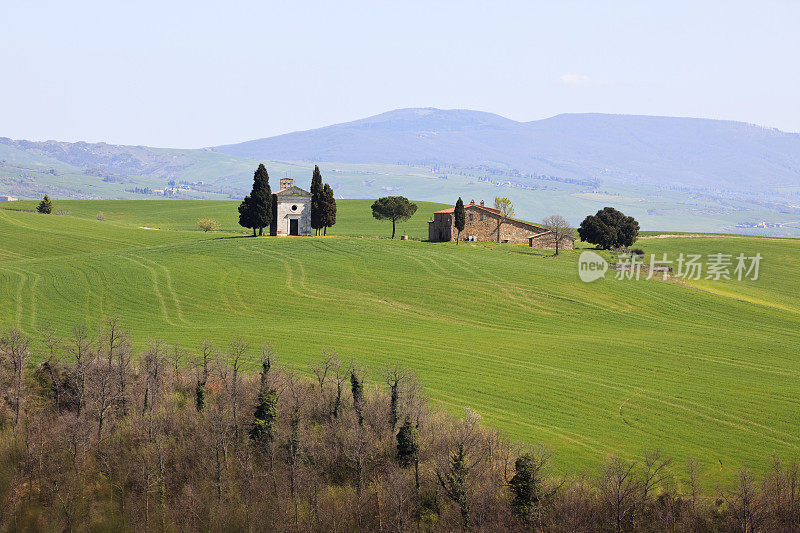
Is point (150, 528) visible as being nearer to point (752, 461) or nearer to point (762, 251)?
point (752, 461)

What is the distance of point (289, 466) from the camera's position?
46.7 m

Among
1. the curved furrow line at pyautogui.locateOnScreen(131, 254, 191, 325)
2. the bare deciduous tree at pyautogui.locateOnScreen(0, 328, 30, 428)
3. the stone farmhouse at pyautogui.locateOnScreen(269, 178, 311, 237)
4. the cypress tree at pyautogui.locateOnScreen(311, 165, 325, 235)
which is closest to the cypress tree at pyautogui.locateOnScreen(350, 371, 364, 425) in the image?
the bare deciduous tree at pyautogui.locateOnScreen(0, 328, 30, 428)

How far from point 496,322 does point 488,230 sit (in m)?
50.1

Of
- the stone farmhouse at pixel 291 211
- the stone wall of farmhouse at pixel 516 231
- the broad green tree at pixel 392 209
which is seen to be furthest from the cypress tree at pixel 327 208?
the stone wall of farmhouse at pixel 516 231

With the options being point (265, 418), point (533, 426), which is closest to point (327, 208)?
point (265, 418)

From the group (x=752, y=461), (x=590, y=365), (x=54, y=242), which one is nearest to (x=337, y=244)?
(x=54, y=242)

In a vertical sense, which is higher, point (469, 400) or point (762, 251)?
point (762, 251)

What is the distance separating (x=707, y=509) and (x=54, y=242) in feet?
352

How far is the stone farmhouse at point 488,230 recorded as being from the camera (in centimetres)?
12588

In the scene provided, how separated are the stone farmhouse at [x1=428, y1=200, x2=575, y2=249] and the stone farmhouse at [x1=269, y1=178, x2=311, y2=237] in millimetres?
24394

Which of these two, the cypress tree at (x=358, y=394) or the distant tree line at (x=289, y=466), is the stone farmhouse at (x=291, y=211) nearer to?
the distant tree line at (x=289, y=466)

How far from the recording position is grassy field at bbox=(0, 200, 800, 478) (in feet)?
170

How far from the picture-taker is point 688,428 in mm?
50562

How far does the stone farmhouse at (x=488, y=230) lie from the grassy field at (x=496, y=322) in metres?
6.29
